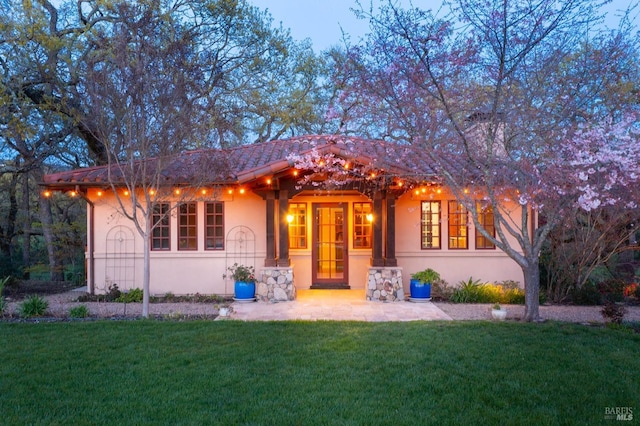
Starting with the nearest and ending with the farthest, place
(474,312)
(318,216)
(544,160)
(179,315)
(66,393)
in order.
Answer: (66,393) < (544,160) < (179,315) < (474,312) < (318,216)

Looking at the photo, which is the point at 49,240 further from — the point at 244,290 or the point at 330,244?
the point at 330,244

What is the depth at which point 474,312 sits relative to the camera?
29.1 ft

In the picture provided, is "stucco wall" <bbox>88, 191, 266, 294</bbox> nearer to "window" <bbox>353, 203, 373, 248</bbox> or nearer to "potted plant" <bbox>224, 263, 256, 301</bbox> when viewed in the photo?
"potted plant" <bbox>224, 263, 256, 301</bbox>

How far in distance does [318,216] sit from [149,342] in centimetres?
627

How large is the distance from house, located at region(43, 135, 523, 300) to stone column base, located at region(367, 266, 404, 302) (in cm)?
2

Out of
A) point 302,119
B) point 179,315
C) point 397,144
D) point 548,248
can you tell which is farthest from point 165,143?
point 302,119

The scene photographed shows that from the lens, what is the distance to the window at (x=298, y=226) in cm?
1180

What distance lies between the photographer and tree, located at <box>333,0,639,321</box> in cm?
656

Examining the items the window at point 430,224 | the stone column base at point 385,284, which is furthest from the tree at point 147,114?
the window at point 430,224

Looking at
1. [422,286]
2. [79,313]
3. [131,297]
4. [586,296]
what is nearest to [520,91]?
[422,286]

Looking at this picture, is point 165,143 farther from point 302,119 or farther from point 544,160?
point 302,119

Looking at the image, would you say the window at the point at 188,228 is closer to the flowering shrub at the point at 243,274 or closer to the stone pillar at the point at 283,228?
the flowering shrub at the point at 243,274

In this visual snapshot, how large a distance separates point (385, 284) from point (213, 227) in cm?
416

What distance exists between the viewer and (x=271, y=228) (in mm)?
10336
